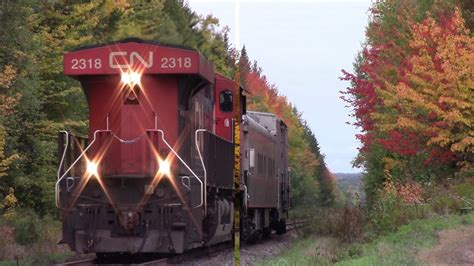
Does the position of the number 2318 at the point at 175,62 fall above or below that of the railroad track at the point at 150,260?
above

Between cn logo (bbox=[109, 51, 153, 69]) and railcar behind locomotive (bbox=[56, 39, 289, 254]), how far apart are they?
0.06 ft

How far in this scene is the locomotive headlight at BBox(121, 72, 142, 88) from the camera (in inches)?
563

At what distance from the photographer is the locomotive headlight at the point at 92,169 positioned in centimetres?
1386

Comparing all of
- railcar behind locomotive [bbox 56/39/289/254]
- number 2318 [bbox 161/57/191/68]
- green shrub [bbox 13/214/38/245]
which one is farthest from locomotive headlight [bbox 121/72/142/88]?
green shrub [bbox 13/214/38/245]

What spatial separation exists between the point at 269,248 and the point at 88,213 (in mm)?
8970

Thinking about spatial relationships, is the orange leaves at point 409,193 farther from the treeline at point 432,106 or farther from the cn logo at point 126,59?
the cn logo at point 126,59

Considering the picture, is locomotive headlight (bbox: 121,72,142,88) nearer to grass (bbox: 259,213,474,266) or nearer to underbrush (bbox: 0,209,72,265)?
underbrush (bbox: 0,209,72,265)

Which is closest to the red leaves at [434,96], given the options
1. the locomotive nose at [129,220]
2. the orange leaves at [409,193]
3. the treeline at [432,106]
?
the treeline at [432,106]

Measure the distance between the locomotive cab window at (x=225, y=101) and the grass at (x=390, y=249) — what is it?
3701mm

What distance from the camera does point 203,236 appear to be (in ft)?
48.0

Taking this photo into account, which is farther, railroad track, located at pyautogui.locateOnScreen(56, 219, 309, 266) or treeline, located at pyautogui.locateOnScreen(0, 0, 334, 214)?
treeline, located at pyautogui.locateOnScreen(0, 0, 334, 214)

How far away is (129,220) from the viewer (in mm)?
13406

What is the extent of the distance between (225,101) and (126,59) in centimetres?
375

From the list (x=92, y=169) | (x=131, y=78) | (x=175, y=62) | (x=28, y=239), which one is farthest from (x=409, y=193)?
(x=92, y=169)
